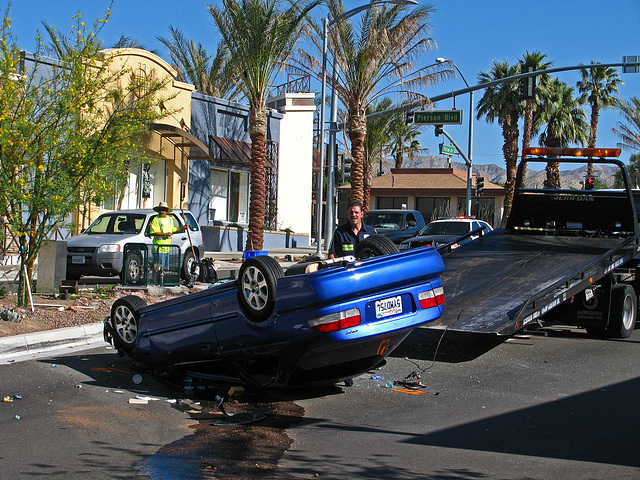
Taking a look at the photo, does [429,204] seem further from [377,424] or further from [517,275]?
[377,424]

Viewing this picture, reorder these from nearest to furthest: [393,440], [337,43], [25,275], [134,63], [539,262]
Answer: [393,440] < [539,262] < [25,275] < [134,63] < [337,43]

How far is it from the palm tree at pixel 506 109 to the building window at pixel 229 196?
16.8 meters

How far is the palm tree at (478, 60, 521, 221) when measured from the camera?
40.4 meters

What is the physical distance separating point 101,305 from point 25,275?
56.7 inches

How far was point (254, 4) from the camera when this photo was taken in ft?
71.4

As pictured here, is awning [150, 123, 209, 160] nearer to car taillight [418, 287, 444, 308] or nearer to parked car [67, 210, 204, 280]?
parked car [67, 210, 204, 280]

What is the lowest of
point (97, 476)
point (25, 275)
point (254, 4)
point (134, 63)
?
point (97, 476)

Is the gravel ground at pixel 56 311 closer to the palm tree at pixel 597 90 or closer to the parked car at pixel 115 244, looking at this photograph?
the parked car at pixel 115 244

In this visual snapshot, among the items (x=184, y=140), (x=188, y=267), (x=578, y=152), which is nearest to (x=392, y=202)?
(x=184, y=140)

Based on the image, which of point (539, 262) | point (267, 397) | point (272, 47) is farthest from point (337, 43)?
point (267, 397)

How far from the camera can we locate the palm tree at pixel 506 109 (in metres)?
40.4

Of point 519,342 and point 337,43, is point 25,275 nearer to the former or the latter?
point 519,342

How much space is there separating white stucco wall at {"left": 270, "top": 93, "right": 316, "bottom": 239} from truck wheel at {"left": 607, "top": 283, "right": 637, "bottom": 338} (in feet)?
76.2

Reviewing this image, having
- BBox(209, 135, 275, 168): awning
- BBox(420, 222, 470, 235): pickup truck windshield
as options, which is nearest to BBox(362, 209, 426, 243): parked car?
→ BBox(420, 222, 470, 235): pickup truck windshield
